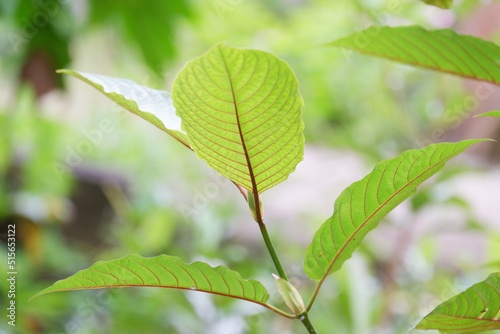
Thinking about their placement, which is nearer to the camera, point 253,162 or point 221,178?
point 253,162

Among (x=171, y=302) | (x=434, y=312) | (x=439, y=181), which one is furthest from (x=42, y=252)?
(x=434, y=312)

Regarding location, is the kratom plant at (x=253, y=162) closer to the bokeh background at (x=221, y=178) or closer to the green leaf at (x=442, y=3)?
the green leaf at (x=442, y=3)

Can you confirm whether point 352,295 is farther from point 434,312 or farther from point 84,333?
point 434,312

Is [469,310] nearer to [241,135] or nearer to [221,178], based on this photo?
Answer: [241,135]

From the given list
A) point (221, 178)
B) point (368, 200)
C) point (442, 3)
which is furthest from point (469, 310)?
point (221, 178)

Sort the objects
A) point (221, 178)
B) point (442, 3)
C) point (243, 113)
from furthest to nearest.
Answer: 1. point (221, 178)
2. point (442, 3)
3. point (243, 113)

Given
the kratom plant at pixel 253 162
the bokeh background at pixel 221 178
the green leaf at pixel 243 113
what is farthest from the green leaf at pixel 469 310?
the bokeh background at pixel 221 178

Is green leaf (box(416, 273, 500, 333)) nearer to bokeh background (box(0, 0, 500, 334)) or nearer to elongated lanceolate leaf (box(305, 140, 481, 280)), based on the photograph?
elongated lanceolate leaf (box(305, 140, 481, 280))

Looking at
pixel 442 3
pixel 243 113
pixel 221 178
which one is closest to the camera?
pixel 243 113

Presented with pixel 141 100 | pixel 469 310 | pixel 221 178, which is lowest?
pixel 469 310
